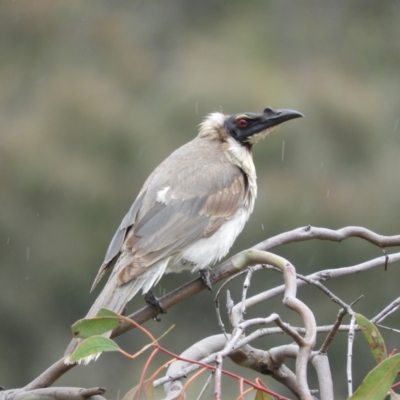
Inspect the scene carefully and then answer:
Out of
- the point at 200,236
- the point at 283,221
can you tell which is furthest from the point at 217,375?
the point at 283,221

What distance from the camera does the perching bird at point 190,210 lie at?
2.57 meters

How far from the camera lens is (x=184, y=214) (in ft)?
9.48

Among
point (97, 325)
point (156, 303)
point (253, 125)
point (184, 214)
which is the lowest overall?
point (156, 303)

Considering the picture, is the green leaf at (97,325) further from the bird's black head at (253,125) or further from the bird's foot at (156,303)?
the bird's black head at (253,125)

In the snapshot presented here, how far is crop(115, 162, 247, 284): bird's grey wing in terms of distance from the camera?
2635 millimetres

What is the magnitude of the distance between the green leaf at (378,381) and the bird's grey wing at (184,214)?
121cm

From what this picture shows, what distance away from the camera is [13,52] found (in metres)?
11.2

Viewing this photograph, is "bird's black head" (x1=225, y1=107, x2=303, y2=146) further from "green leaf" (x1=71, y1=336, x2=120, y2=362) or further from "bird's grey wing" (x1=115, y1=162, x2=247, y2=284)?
"green leaf" (x1=71, y1=336, x2=120, y2=362)

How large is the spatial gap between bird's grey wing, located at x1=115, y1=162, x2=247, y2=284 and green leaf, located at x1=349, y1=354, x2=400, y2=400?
1.21 m

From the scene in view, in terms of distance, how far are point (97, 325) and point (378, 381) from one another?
56 cm

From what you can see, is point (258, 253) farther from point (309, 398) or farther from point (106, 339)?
point (309, 398)

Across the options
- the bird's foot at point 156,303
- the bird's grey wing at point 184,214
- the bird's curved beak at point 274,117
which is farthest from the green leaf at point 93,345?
the bird's curved beak at point 274,117

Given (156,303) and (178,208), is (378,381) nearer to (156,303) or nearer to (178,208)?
(156,303)

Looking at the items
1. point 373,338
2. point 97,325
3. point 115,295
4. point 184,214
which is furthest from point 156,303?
point 373,338
